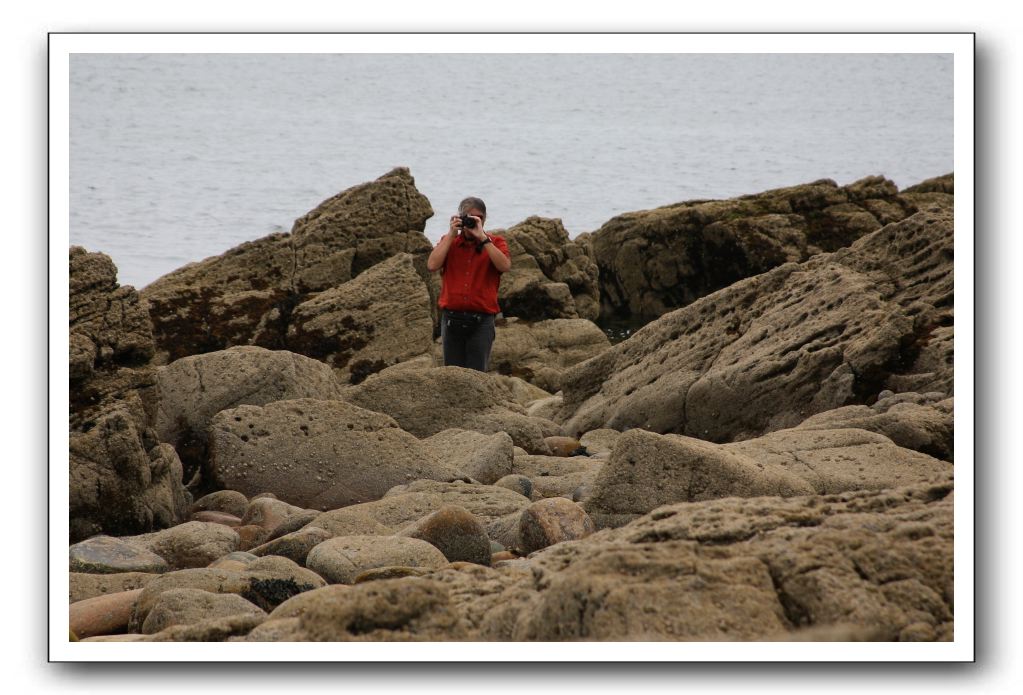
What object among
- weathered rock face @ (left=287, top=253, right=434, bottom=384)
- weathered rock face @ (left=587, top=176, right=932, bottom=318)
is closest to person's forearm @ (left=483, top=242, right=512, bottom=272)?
weathered rock face @ (left=287, top=253, right=434, bottom=384)

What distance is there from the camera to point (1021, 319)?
673 centimetres

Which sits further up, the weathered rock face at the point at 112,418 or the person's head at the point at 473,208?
the person's head at the point at 473,208

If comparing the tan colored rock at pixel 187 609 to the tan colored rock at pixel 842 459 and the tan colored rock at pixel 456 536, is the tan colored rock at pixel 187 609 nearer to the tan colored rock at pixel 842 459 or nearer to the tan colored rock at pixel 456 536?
the tan colored rock at pixel 456 536

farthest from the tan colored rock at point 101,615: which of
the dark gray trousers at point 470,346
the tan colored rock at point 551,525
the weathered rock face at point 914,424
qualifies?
the dark gray trousers at point 470,346

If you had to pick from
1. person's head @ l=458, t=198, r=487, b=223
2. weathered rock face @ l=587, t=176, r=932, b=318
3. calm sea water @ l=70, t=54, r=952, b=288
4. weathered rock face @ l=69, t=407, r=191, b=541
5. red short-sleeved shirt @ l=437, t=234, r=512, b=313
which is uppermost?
weathered rock face @ l=587, t=176, r=932, b=318

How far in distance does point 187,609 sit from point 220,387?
4.86 metres

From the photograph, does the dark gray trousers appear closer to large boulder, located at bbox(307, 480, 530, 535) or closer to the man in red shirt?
the man in red shirt

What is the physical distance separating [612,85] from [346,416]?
10.3 feet

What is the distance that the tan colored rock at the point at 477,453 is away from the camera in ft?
32.0

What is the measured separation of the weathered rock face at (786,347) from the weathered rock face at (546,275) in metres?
6.84

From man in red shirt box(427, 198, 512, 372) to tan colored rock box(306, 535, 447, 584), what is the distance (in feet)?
14.5

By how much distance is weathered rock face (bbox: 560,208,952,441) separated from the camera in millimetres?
10508

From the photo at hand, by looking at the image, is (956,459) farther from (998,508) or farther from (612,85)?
(612,85)
